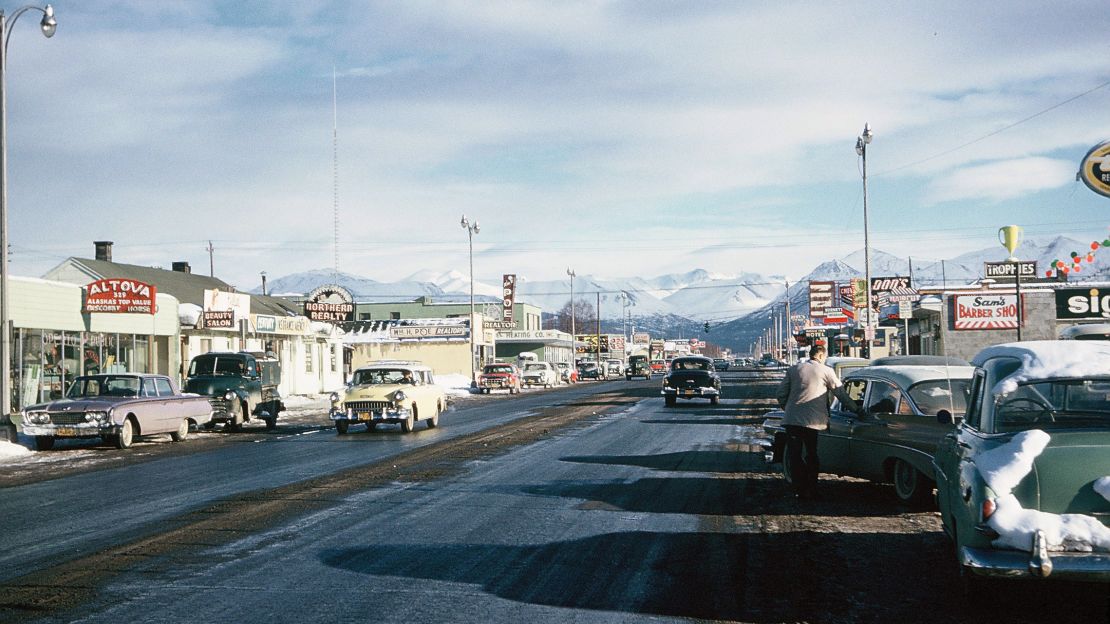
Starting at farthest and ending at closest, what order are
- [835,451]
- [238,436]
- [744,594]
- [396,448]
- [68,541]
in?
[238,436], [396,448], [835,451], [68,541], [744,594]

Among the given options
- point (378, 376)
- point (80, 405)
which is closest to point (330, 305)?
point (378, 376)

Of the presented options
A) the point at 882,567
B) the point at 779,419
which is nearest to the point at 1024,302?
the point at 779,419

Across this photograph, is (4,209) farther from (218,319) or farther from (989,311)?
(989,311)

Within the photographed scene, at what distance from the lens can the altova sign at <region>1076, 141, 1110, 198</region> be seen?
72.2 ft

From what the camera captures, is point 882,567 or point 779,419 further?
point 779,419

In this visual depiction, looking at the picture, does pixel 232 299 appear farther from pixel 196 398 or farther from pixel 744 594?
pixel 744 594

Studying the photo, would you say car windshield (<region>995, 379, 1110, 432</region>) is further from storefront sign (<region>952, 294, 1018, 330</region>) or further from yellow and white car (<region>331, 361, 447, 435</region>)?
storefront sign (<region>952, 294, 1018, 330</region>)

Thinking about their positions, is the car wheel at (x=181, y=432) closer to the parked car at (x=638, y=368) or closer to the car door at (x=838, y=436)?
the car door at (x=838, y=436)

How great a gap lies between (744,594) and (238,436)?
2144 cm

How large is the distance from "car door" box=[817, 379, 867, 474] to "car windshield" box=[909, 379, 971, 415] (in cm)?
95

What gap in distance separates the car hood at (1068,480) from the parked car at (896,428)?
4433 mm

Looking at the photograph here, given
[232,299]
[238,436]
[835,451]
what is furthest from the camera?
[232,299]

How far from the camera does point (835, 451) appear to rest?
528 inches

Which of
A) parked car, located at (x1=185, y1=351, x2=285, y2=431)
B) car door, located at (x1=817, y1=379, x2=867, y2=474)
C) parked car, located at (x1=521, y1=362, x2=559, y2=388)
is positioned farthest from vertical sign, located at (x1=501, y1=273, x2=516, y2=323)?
car door, located at (x1=817, y1=379, x2=867, y2=474)
